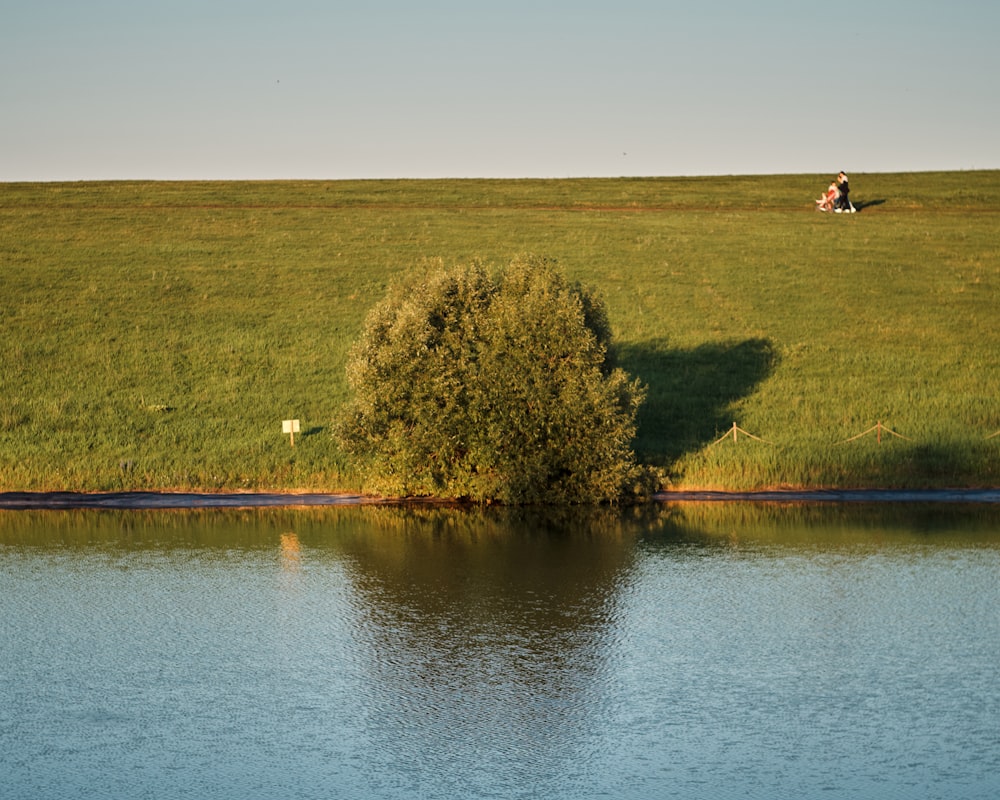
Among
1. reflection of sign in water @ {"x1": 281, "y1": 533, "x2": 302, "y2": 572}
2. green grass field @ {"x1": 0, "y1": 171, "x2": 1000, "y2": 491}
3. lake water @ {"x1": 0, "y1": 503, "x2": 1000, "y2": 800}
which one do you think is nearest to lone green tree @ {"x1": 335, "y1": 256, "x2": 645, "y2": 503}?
green grass field @ {"x1": 0, "y1": 171, "x2": 1000, "y2": 491}

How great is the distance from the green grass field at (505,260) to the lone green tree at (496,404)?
260 cm

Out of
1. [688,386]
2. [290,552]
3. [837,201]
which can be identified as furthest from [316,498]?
[837,201]

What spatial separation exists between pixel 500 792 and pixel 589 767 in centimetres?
123

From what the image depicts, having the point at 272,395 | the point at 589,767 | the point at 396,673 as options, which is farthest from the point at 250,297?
the point at 589,767

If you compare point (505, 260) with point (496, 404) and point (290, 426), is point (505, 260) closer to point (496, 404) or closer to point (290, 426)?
point (290, 426)

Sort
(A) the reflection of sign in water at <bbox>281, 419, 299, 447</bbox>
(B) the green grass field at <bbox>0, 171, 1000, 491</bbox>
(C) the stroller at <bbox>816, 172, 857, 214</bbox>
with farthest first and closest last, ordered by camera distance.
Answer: (C) the stroller at <bbox>816, 172, 857, 214</bbox> < (A) the reflection of sign in water at <bbox>281, 419, 299, 447</bbox> < (B) the green grass field at <bbox>0, 171, 1000, 491</bbox>

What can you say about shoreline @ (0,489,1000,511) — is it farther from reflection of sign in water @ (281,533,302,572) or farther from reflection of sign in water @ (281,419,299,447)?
reflection of sign in water @ (281,533,302,572)

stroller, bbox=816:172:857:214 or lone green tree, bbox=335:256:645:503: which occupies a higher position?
stroller, bbox=816:172:857:214

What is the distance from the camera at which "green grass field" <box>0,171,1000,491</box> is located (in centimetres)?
3666

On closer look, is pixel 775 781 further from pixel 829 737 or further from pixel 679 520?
pixel 679 520

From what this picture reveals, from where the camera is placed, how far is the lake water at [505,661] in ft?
44.5

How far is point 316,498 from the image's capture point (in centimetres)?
3403

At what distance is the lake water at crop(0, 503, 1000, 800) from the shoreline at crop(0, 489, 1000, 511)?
3.52m

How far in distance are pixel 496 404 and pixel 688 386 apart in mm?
14727
